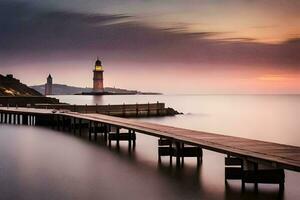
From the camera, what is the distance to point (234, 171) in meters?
11.3

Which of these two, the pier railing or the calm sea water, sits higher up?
the pier railing

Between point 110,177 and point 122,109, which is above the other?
point 122,109

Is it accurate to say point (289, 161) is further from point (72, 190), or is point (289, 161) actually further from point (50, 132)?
point (50, 132)

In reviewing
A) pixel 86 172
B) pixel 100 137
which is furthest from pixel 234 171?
pixel 100 137

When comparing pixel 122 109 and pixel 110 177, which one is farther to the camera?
pixel 122 109

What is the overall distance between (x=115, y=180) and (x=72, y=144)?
335 inches

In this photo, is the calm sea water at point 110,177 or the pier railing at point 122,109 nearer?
the calm sea water at point 110,177

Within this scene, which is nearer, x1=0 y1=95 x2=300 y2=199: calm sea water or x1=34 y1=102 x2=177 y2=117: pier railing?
x1=0 y1=95 x2=300 y2=199: calm sea water

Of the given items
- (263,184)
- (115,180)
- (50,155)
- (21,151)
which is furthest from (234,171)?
(21,151)

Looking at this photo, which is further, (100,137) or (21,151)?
(100,137)

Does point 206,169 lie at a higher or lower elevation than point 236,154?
lower

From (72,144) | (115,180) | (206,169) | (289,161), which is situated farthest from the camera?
(72,144)

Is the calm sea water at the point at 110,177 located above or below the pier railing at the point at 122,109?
below

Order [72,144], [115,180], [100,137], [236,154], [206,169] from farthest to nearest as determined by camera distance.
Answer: [100,137]
[72,144]
[206,169]
[115,180]
[236,154]
